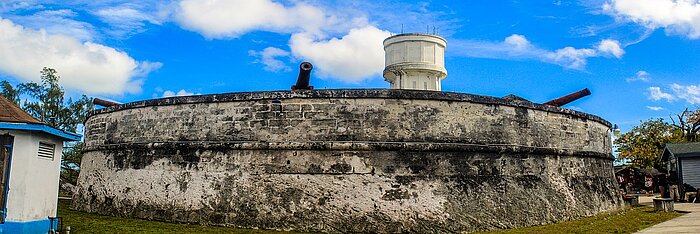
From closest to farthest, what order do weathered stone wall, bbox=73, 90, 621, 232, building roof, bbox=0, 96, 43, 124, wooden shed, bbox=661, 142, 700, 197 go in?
building roof, bbox=0, 96, 43, 124 → weathered stone wall, bbox=73, 90, 621, 232 → wooden shed, bbox=661, 142, 700, 197

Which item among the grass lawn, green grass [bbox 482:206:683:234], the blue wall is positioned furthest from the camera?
green grass [bbox 482:206:683:234]

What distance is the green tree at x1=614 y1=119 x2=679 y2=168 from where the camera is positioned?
28.9 metres

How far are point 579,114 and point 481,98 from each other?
3.18m

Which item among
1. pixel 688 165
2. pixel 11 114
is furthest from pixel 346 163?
pixel 688 165

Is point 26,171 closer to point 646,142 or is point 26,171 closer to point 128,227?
point 128,227

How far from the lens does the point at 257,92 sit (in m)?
9.74

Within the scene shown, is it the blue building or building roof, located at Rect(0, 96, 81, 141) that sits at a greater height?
building roof, located at Rect(0, 96, 81, 141)

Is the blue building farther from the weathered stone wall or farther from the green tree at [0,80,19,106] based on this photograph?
the green tree at [0,80,19,106]

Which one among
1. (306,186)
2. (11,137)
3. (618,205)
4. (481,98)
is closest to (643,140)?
(618,205)

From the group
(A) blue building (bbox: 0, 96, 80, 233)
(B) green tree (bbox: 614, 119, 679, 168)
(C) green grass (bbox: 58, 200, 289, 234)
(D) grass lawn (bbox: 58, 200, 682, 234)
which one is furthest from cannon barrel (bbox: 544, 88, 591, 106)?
(B) green tree (bbox: 614, 119, 679, 168)

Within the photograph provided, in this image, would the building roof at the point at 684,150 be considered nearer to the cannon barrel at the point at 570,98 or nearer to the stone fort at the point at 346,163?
the cannon barrel at the point at 570,98

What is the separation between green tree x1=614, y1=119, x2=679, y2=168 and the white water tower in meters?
18.4

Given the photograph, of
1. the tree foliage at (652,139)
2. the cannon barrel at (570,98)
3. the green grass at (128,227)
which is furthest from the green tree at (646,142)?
the green grass at (128,227)

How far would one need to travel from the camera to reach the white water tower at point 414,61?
52.4 feet
